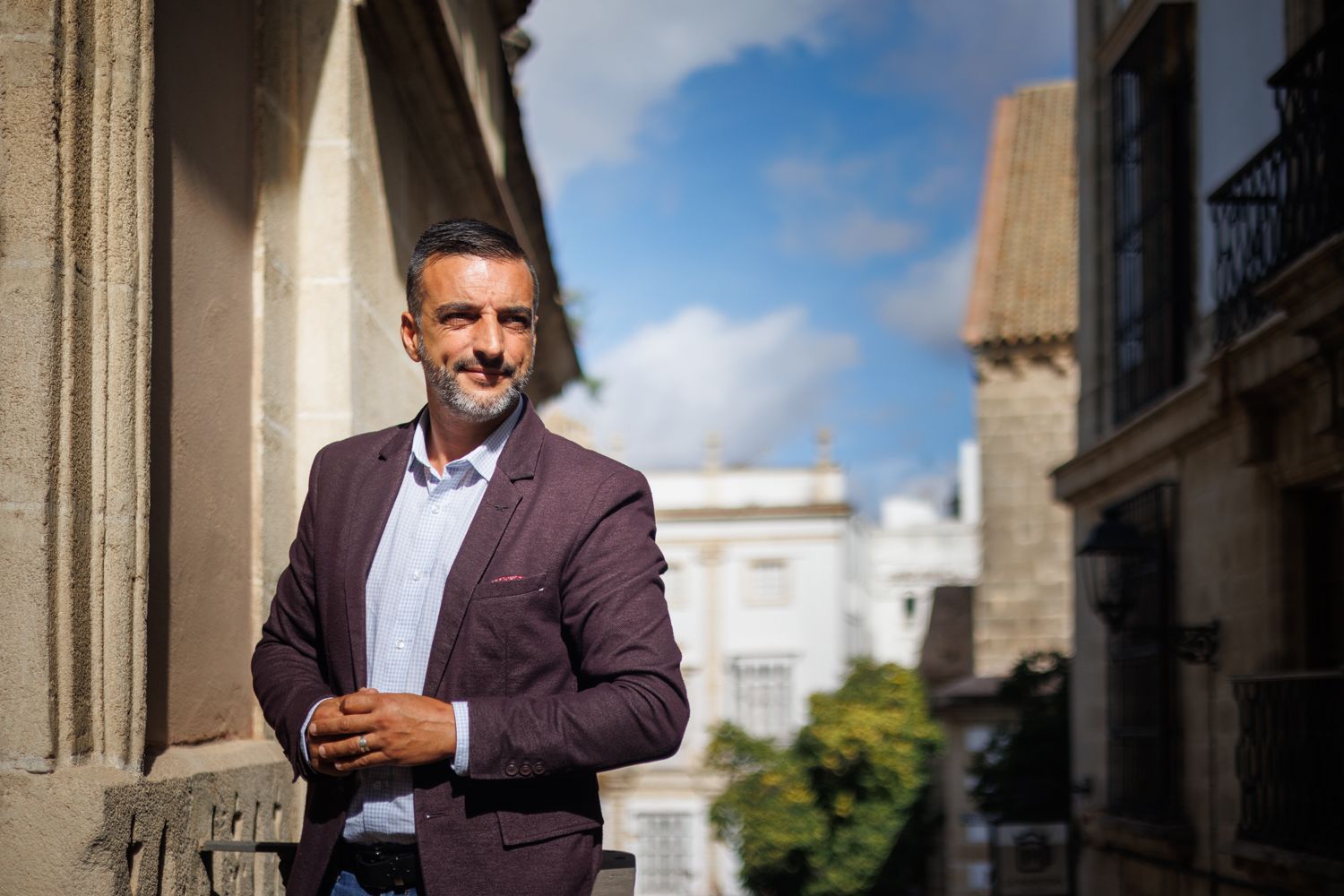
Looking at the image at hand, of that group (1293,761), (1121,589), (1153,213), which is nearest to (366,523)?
(1293,761)

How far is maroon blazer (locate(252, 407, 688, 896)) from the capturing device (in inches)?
96.9

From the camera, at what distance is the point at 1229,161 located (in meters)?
10.9

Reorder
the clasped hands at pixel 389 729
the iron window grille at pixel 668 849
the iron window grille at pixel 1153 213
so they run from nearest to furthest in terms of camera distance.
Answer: the clasped hands at pixel 389 729 < the iron window grille at pixel 1153 213 < the iron window grille at pixel 668 849

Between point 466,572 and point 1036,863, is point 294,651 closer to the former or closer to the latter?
point 466,572

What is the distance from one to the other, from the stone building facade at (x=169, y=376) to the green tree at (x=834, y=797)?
76.2ft

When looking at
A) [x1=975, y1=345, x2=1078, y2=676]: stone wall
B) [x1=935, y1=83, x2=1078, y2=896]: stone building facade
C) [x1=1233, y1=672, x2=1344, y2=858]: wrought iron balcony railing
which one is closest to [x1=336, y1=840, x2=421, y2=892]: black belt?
[x1=1233, y1=672, x2=1344, y2=858]: wrought iron balcony railing

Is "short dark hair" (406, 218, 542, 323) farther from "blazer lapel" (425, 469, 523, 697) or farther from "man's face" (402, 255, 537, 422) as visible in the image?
"blazer lapel" (425, 469, 523, 697)

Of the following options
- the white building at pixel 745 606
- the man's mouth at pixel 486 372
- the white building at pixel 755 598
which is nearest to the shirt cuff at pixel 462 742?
the man's mouth at pixel 486 372

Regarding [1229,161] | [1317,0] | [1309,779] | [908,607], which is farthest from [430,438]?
[908,607]

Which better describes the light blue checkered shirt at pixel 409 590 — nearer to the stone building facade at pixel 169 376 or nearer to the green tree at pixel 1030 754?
the stone building facade at pixel 169 376

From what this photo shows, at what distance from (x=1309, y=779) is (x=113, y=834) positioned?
23.9 feet

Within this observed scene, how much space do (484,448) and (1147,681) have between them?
33.5 feet

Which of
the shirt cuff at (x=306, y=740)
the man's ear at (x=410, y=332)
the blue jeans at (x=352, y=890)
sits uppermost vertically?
the man's ear at (x=410, y=332)

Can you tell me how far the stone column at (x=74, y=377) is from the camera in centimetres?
270
